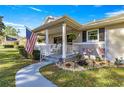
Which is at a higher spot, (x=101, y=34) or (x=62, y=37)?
(x=101, y=34)

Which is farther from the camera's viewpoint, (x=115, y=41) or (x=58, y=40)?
(x=58, y=40)

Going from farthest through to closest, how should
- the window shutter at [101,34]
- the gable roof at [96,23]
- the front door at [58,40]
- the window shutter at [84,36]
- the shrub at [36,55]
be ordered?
1. the front door at [58,40]
2. the window shutter at [84,36]
3. the shrub at [36,55]
4. the window shutter at [101,34]
5. the gable roof at [96,23]

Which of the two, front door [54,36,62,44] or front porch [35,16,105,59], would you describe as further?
front door [54,36,62,44]

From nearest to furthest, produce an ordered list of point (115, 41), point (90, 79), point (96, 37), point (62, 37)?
point (90, 79) → point (115, 41) → point (62, 37) → point (96, 37)

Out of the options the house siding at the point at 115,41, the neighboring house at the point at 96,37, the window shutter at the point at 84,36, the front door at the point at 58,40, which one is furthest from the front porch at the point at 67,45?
the front door at the point at 58,40

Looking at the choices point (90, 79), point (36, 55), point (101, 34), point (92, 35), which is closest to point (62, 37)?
point (92, 35)

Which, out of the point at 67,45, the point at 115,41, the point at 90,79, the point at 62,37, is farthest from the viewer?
the point at 67,45

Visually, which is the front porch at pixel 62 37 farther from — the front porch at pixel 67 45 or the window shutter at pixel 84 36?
the window shutter at pixel 84 36

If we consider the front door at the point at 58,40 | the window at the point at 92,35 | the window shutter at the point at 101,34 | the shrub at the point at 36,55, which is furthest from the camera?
the front door at the point at 58,40

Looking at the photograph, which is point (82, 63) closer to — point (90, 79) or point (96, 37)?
point (90, 79)

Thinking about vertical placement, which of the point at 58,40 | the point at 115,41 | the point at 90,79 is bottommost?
the point at 90,79

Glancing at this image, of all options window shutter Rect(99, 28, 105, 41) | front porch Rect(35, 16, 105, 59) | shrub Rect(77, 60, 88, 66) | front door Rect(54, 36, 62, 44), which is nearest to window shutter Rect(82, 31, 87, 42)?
front porch Rect(35, 16, 105, 59)

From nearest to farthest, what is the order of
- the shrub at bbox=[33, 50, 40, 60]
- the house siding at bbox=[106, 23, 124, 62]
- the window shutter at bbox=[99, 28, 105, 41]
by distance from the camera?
the house siding at bbox=[106, 23, 124, 62] → the window shutter at bbox=[99, 28, 105, 41] → the shrub at bbox=[33, 50, 40, 60]

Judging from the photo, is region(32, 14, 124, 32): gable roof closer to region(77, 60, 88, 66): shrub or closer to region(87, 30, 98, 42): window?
region(87, 30, 98, 42): window
